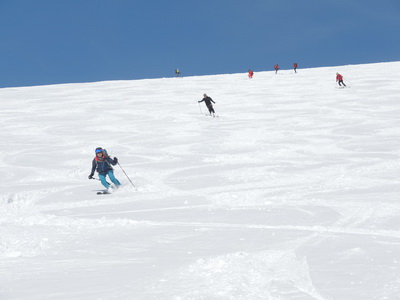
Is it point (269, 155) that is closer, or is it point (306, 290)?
point (306, 290)

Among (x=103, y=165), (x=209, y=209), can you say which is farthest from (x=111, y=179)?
(x=209, y=209)

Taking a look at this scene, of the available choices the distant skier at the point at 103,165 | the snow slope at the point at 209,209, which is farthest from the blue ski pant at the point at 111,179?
the snow slope at the point at 209,209

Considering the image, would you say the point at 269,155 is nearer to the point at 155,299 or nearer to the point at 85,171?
the point at 85,171

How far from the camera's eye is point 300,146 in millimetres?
13352

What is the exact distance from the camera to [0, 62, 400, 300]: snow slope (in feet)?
13.5

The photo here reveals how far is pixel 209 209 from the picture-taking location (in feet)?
23.7

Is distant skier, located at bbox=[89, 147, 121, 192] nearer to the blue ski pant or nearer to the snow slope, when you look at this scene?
the blue ski pant

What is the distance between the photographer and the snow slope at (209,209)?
413cm

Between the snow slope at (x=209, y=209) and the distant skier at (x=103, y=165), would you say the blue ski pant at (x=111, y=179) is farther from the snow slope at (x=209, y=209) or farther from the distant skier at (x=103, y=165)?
the snow slope at (x=209, y=209)

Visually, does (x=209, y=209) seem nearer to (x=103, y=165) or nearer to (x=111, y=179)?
(x=111, y=179)

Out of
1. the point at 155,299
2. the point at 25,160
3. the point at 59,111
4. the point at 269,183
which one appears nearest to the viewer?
the point at 155,299

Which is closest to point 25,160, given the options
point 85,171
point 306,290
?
point 85,171

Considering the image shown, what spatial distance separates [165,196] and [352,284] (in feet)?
16.6

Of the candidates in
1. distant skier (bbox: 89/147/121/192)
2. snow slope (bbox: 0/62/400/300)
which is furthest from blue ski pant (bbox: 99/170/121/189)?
snow slope (bbox: 0/62/400/300)
